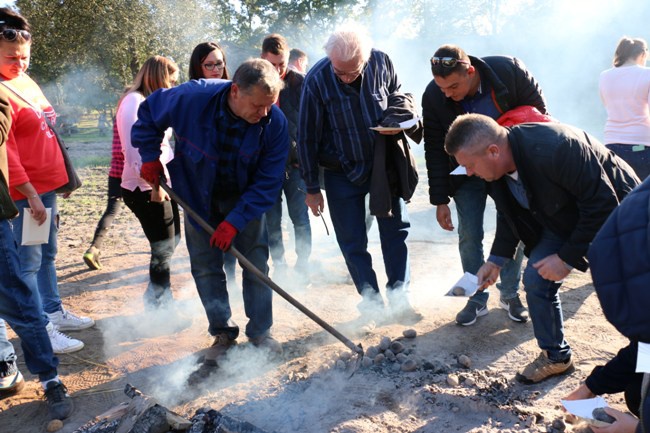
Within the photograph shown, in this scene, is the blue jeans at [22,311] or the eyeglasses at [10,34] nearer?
the blue jeans at [22,311]

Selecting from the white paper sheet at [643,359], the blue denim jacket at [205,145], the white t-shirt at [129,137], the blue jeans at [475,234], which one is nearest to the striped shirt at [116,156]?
the white t-shirt at [129,137]

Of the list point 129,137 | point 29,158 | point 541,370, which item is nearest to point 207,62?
point 129,137

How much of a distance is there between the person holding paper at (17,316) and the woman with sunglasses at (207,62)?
4.46 ft

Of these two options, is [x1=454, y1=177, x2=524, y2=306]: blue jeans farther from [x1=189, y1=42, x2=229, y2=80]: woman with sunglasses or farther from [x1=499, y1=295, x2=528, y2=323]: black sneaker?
[x1=189, y1=42, x2=229, y2=80]: woman with sunglasses

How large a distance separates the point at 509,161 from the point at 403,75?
1713cm

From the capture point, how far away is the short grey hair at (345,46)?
3.37 m

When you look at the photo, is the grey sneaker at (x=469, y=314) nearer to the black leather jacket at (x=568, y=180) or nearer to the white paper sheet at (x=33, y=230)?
the black leather jacket at (x=568, y=180)

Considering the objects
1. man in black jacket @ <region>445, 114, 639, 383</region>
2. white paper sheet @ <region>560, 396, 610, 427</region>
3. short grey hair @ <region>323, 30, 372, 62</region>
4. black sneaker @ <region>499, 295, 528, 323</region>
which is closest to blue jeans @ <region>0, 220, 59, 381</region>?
short grey hair @ <region>323, 30, 372, 62</region>

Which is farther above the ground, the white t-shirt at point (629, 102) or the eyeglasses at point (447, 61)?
the eyeglasses at point (447, 61)

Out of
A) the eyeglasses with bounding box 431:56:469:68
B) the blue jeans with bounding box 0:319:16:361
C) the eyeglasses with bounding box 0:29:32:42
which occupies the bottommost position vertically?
the blue jeans with bounding box 0:319:16:361

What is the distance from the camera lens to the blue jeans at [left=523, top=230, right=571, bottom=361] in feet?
9.72

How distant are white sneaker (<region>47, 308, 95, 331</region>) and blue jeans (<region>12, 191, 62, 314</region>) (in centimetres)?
5

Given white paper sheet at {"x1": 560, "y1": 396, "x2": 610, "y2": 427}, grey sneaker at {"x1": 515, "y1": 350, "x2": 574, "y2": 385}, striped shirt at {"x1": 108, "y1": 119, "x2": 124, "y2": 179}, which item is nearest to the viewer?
white paper sheet at {"x1": 560, "y1": 396, "x2": 610, "y2": 427}

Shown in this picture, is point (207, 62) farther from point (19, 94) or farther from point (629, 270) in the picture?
point (629, 270)
